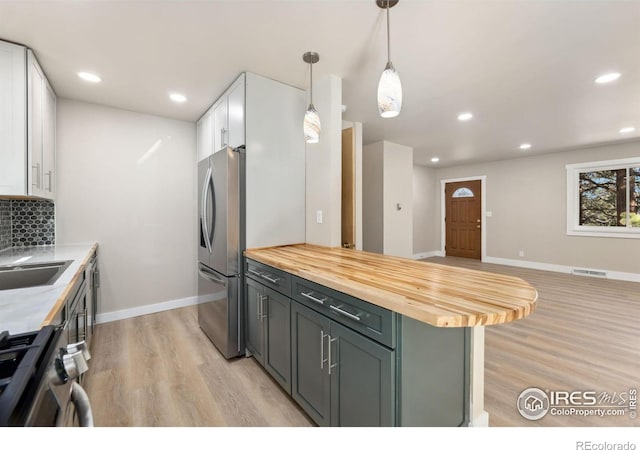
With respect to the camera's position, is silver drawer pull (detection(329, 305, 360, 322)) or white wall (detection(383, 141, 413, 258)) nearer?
silver drawer pull (detection(329, 305, 360, 322))

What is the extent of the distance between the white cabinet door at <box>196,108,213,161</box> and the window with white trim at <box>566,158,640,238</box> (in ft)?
21.8

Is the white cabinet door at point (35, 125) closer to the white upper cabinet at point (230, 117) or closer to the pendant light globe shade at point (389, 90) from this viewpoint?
the white upper cabinet at point (230, 117)

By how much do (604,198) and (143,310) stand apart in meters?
7.88

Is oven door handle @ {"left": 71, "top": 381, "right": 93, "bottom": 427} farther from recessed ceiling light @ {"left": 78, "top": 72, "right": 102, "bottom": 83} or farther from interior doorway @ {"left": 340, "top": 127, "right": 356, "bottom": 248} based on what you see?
recessed ceiling light @ {"left": 78, "top": 72, "right": 102, "bottom": 83}

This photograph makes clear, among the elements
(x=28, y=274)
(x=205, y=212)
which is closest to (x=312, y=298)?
(x=205, y=212)

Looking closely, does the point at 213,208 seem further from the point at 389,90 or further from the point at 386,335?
the point at 386,335

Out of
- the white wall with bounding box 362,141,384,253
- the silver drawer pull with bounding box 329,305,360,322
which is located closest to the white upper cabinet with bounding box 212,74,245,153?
the silver drawer pull with bounding box 329,305,360,322

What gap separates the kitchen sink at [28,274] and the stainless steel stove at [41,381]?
3.84 ft

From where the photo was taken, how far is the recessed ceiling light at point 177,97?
2.94m

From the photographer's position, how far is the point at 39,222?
2951 mm

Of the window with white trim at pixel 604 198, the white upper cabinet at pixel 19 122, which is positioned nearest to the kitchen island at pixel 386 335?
the white upper cabinet at pixel 19 122

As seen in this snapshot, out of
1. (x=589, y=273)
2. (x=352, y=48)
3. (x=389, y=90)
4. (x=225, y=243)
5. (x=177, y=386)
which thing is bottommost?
(x=177, y=386)

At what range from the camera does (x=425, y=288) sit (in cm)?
125

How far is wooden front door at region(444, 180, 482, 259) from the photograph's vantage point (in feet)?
23.5
